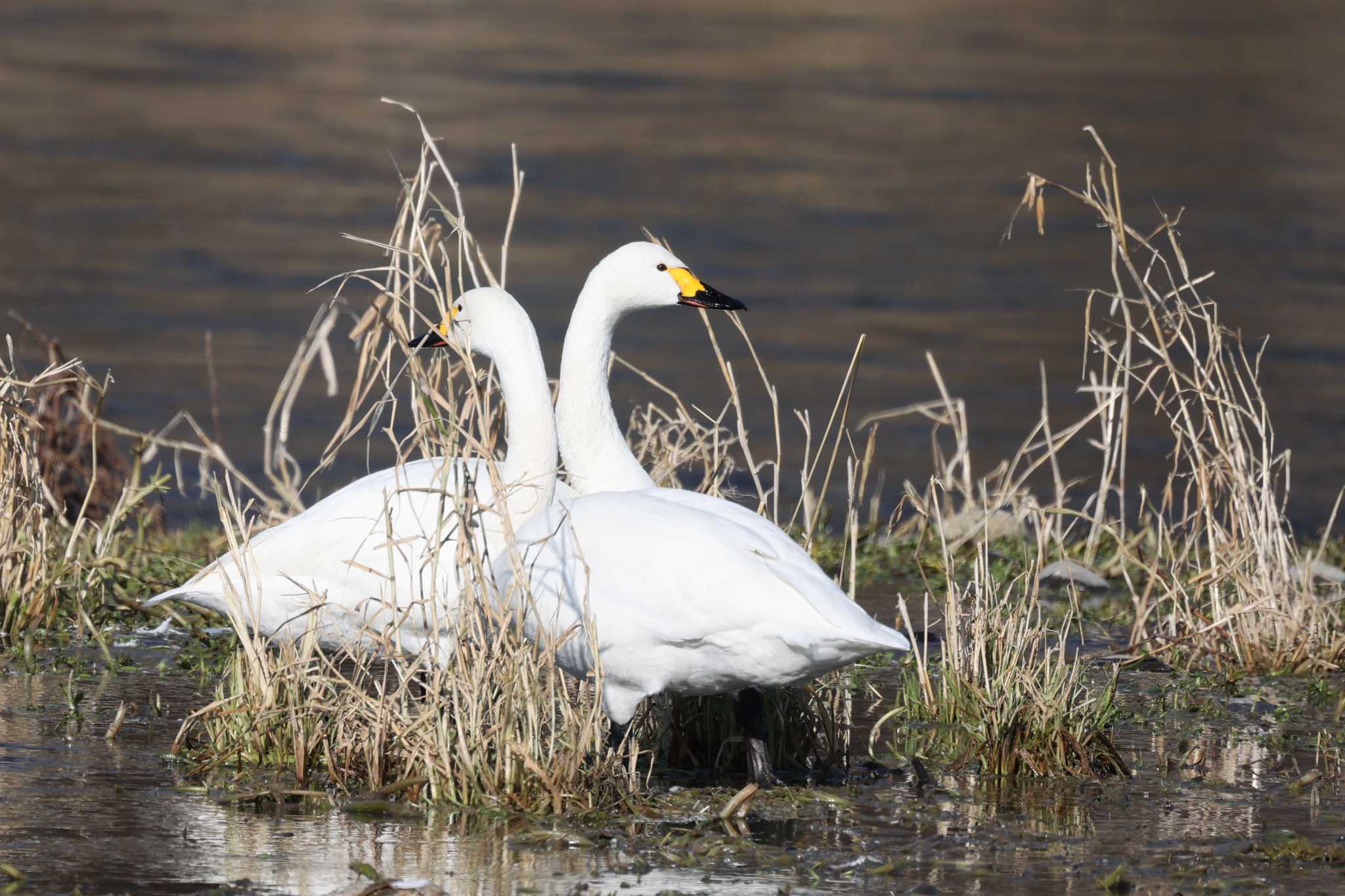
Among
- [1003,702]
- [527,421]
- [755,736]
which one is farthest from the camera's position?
[527,421]

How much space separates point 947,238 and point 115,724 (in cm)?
1662

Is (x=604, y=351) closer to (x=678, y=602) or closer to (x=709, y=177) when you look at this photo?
(x=678, y=602)

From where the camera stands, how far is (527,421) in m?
6.11

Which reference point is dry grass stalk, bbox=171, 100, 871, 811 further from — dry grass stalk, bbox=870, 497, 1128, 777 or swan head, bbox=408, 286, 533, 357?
dry grass stalk, bbox=870, 497, 1128, 777

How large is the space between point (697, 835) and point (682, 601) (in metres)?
0.60

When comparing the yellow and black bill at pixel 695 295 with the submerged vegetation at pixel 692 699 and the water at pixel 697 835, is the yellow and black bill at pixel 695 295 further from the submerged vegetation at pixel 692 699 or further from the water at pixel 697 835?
the water at pixel 697 835

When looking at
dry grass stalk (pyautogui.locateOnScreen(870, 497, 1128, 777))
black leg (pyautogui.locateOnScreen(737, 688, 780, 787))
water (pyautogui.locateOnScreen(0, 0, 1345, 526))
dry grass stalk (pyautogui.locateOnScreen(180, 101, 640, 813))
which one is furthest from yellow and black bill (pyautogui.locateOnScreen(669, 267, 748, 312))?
water (pyautogui.locateOnScreen(0, 0, 1345, 526))

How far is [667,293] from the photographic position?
6844 mm

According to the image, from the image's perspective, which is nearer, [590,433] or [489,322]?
[489,322]

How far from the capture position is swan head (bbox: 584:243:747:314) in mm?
6770

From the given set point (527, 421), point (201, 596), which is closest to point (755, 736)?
point (527, 421)

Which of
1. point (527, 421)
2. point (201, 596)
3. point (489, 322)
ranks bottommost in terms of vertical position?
point (201, 596)

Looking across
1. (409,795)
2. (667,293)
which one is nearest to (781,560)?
(409,795)

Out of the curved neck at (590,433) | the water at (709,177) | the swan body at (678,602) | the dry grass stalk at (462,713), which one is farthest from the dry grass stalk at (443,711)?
the water at (709,177)
